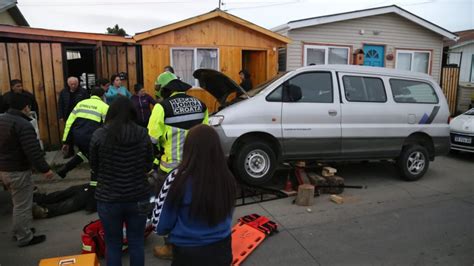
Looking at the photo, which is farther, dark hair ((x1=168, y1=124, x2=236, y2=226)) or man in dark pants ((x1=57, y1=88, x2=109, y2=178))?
man in dark pants ((x1=57, y1=88, x2=109, y2=178))

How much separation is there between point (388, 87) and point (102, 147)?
17.2ft

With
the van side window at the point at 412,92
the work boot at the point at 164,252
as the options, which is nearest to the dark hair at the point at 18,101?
the work boot at the point at 164,252

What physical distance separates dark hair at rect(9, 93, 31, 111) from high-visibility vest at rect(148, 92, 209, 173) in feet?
4.81

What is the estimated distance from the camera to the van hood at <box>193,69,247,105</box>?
18.0 feet

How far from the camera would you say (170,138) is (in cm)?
352

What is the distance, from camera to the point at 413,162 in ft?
21.2

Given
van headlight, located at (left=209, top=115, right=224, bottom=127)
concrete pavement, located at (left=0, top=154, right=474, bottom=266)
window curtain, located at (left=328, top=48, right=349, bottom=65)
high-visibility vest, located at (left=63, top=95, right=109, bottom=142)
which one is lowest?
concrete pavement, located at (left=0, top=154, right=474, bottom=266)

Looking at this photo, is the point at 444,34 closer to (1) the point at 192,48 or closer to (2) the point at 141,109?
(1) the point at 192,48

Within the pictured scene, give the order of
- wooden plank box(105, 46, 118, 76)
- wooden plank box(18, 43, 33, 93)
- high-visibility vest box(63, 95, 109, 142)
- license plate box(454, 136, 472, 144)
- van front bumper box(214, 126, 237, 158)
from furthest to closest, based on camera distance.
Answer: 1. wooden plank box(105, 46, 118, 76)
2. license plate box(454, 136, 472, 144)
3. wooden plank box(18, 43, 33, 93)
4. van front bumper box(214, 126, 237, 158)
5. high-visibility vest box(63, 95, 109, 142)

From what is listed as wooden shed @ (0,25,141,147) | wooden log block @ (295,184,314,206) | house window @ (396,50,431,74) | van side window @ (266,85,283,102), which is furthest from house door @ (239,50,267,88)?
wooden log block @ (295,184,314,206)

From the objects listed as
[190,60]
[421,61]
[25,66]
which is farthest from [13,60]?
[421,61]

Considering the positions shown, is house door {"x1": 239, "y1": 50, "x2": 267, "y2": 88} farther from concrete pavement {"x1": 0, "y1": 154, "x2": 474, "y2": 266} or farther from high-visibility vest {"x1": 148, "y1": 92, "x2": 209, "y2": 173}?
high-visibility vest {"x1": 148, "y1": 92, "x2": 209, "y2": 173}

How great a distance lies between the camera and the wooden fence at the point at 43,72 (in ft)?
25.4

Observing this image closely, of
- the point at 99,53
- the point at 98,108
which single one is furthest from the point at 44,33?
the point at 98,108
